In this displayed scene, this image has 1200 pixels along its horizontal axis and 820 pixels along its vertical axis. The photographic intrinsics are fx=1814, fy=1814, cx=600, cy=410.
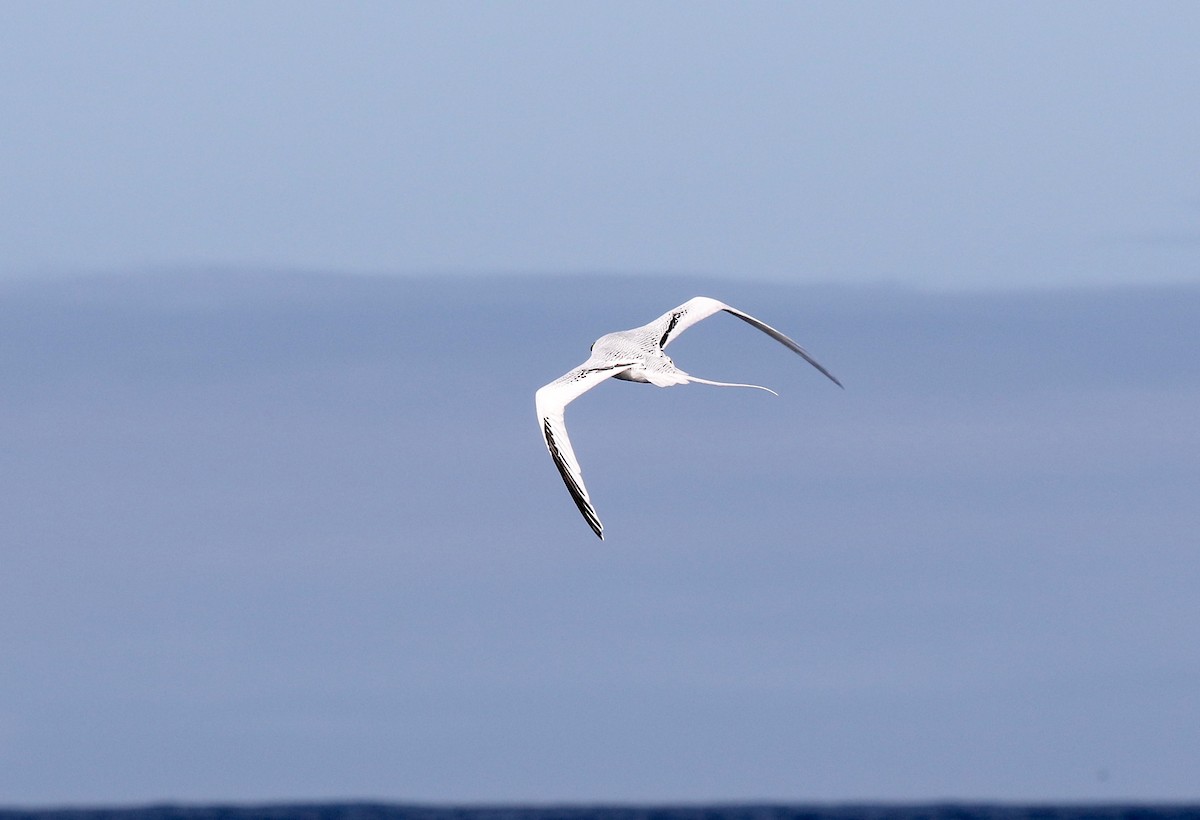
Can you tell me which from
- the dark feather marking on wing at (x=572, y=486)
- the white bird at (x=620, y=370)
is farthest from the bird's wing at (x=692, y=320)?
the dark feather marking on wing at (x=572, y=486)

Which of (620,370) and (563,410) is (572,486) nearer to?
(563,410)

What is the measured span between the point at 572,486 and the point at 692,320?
55.5ft

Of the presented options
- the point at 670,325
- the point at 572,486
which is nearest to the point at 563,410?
the point at 572,486

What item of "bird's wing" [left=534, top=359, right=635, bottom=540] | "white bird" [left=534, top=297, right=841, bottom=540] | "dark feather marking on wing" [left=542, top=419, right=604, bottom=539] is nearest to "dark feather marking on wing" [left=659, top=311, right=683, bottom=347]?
"white bird" [left=534, top=297, right=841, bottom=540]

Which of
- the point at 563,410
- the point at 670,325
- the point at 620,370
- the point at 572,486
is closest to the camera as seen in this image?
the point at 572,486

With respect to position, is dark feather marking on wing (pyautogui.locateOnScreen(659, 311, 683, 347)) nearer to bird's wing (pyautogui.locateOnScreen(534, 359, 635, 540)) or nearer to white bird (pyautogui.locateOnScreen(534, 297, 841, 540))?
white bird (pyautogui.locateOnScreen(534, 297, 841, 540))

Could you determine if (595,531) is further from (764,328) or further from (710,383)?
(764,328)

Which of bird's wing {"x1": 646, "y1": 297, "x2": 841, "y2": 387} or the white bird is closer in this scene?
the white bird

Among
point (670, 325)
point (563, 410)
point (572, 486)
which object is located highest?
point (670, 325)

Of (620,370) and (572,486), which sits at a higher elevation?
(620,370)

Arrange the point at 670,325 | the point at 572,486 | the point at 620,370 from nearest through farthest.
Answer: the point at 572,486 → the point at 620,370 → the point at 670,325

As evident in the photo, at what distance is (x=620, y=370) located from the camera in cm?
5406

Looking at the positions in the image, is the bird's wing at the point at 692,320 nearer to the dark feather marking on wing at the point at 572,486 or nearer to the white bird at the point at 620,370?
the white bird at the point at 620,370

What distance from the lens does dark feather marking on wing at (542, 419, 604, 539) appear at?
43406mm
